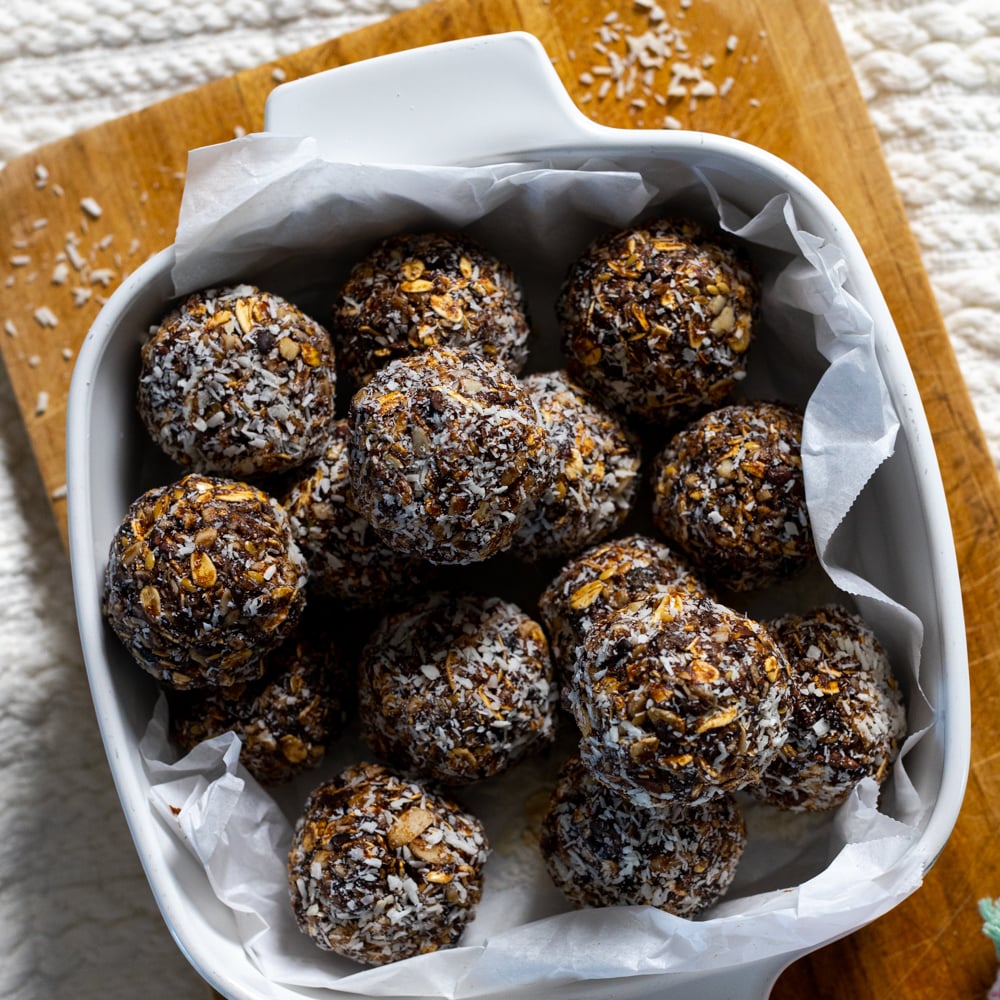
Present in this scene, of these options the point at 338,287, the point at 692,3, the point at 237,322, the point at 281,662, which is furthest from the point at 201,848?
the point at 692,3

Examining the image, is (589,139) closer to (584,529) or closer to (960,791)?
(584,529)

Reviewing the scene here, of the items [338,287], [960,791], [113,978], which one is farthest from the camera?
[113,978]

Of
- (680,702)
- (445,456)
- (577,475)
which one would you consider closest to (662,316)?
(577,475)

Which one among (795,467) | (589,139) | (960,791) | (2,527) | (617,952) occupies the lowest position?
(617,952)

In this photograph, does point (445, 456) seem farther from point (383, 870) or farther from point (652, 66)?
point (652, 66)

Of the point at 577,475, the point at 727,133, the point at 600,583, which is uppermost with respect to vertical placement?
the point at 727,133

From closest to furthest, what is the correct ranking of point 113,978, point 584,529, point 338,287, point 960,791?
point 960,791, point 584,529, point 338,287, point 113,978

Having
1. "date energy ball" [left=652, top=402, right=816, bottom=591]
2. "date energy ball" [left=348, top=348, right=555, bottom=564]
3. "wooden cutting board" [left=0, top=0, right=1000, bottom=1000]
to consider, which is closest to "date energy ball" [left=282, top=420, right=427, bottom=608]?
"date energy ball" [left=348, top=348, right=555, bottom=564]
